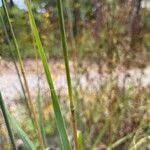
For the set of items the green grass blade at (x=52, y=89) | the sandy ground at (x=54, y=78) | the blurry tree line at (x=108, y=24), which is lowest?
the sandy ground at (x=54, y=78)

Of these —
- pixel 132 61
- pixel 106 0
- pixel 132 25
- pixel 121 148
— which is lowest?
pixel 121 148

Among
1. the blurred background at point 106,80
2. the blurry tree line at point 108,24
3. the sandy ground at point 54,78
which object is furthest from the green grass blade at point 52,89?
the blurry tree line at point 108,24

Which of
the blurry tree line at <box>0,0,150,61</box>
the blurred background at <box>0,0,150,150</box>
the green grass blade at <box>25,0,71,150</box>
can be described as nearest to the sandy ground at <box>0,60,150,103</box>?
the blurred background at <box>0,0,150,150</box>

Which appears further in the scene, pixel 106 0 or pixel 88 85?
pixel 88 85

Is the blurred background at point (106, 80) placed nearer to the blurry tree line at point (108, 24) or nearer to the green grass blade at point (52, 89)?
the blurry tree line at point (108, 24)

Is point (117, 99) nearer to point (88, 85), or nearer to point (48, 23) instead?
point (48, 23)

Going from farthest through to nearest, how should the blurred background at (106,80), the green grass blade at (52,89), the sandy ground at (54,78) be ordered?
the sandy ground at (54,78) < the blurred background at (106,80) < the green grass blade at (52,89)

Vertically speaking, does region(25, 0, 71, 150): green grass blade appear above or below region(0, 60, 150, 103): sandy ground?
above

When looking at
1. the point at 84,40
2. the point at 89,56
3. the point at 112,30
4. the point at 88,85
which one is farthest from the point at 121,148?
the point at 89,56

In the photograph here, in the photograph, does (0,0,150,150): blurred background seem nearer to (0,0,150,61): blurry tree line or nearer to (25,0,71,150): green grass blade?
(0,0,150,61): blurry tree line

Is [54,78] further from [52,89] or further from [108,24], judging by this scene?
[52,89]

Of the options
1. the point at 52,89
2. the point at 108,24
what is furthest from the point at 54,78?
the point at 52,89
